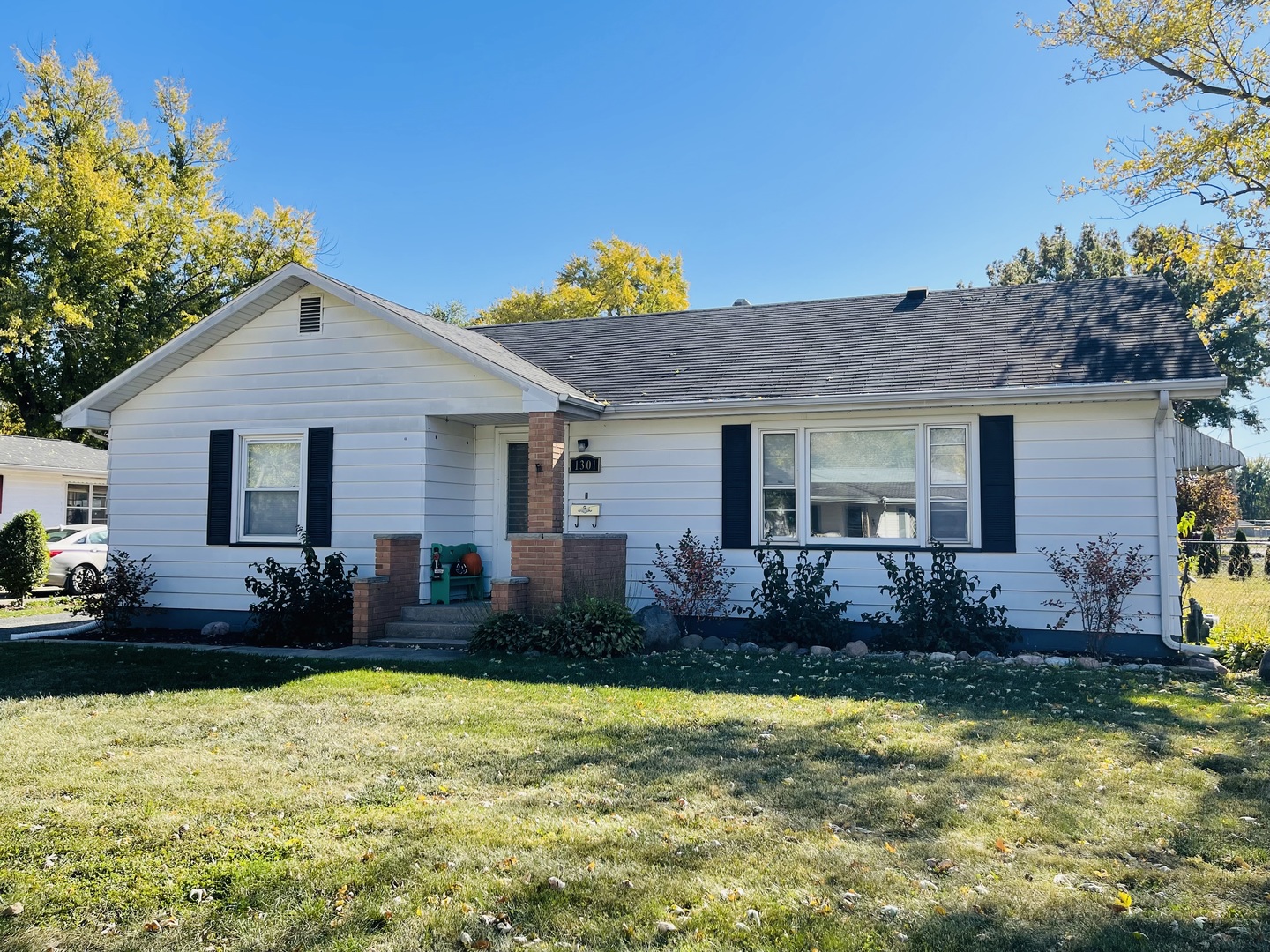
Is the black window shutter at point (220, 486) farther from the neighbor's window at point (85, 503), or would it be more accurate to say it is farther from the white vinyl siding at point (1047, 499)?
the neighbor's window at point (85, 503)

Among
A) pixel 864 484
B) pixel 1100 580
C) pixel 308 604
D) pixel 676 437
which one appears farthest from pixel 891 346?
pixel 308 604

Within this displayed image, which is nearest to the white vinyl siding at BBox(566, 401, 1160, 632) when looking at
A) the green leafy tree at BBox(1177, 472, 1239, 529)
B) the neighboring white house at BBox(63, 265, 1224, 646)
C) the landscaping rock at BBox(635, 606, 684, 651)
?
the neighboring white house at BBox(63, 265, 1224, 646)

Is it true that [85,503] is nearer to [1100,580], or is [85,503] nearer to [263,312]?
[263,312]

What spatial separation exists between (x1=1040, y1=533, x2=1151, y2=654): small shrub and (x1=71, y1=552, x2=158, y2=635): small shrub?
38.1 feet

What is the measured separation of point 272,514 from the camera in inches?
474

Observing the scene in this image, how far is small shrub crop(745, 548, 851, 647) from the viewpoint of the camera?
1021cm

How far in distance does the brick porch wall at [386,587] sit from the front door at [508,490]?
1.36 meters

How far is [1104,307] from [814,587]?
571 cm

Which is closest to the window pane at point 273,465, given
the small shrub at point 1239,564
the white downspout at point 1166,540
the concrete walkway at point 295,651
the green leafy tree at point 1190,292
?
the concrete walkway at point 295,651

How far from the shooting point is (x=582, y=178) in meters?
24.7

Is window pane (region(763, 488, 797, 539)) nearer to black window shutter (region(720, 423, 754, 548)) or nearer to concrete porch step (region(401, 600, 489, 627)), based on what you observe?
black window shutter (region(720, 423, 754, 548))

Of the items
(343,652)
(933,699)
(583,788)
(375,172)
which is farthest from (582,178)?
(583,788)

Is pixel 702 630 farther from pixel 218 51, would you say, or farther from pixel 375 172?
pixel 375 172

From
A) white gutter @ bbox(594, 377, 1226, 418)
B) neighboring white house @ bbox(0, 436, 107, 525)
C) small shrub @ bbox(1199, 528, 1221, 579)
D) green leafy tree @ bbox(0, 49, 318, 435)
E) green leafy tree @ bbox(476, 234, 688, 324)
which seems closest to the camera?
white gutter @ bbox(594, 377, 1226, 418)
